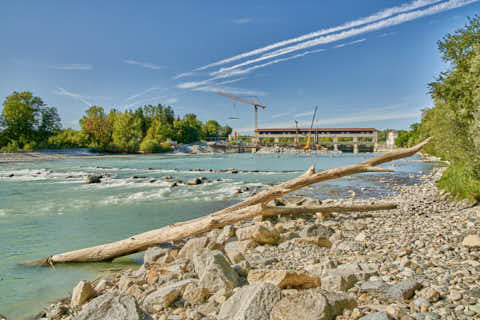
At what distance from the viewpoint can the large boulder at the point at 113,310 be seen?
2.78 meters

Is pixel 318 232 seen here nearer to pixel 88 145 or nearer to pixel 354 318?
pixel 354 318

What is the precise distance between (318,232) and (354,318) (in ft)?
11.3

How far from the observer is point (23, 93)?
73.2 meters

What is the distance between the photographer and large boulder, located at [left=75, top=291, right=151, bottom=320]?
278 centimetres

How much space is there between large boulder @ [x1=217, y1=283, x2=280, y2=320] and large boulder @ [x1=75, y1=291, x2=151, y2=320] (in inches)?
32.3

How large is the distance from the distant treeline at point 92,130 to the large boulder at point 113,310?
75.7 m

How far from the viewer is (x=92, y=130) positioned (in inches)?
3516

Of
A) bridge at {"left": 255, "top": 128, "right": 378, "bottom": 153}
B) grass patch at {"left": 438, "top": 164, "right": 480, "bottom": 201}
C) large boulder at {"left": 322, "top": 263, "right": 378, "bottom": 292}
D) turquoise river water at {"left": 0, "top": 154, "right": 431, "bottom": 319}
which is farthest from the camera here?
bridge at {"left": 255, "top": 128, "right": 378, "bottom": 153}

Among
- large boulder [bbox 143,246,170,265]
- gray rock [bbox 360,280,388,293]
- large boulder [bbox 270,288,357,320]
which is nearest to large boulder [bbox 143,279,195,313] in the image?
large boulder [bbox 270,288,357,320]

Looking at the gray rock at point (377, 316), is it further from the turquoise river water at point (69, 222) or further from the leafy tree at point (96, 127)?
the leafy tree at point (96, 127)

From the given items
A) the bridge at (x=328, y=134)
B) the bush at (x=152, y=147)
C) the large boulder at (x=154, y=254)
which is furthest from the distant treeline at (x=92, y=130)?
the large boulder at (x=154, y=254)

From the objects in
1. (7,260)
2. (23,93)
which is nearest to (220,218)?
(7,260)

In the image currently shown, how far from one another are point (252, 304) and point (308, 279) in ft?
3.31

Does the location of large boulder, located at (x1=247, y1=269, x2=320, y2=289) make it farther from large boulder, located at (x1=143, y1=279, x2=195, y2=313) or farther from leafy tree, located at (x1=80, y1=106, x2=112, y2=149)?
leafy tree, located at (x1=80, y1=106, x2=112, y2=149)
